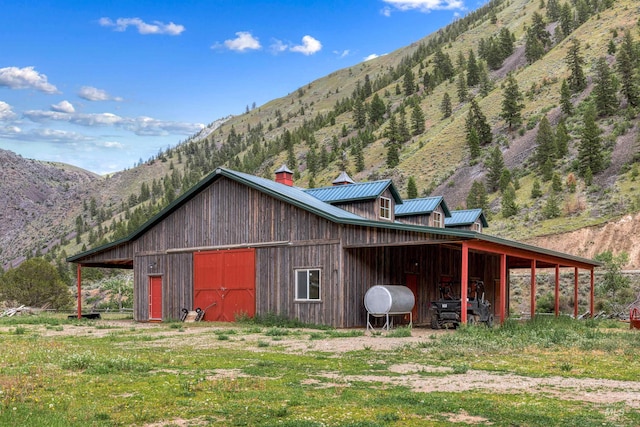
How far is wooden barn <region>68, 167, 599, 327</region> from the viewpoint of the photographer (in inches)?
971

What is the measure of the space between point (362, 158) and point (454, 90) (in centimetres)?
2869

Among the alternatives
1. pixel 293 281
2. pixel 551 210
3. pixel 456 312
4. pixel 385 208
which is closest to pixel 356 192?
pixel 385 208

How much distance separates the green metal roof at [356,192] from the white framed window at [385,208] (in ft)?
1.91

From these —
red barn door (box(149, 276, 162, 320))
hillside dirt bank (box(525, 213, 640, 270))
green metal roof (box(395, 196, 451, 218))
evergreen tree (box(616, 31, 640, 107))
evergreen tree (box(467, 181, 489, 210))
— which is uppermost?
evergreen tree (box(616, 31, 640, 107))

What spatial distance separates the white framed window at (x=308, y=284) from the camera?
83.9ft

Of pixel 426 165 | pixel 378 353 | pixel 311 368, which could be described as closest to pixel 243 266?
pixel 378 353

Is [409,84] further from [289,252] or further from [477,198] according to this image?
[289,252]

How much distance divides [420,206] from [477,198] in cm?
2776

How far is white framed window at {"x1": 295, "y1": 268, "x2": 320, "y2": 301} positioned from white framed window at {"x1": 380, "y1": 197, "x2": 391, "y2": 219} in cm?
551

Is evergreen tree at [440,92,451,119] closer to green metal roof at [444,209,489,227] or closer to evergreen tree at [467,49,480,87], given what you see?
evergreen tree at [467,49,480,87]

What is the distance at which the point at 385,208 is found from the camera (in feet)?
98.2

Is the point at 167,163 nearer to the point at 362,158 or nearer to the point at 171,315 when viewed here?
the point at 362,158

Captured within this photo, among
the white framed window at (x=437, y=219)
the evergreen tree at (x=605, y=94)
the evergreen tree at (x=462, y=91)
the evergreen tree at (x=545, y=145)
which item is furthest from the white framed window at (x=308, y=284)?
the evergreen tree at (x=462, y=91)

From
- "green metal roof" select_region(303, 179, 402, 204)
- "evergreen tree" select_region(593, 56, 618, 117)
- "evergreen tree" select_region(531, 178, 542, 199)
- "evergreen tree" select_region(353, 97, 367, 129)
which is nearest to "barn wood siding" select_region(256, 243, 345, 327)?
"green metal roof" select_region(303, 179, 402, 204)
